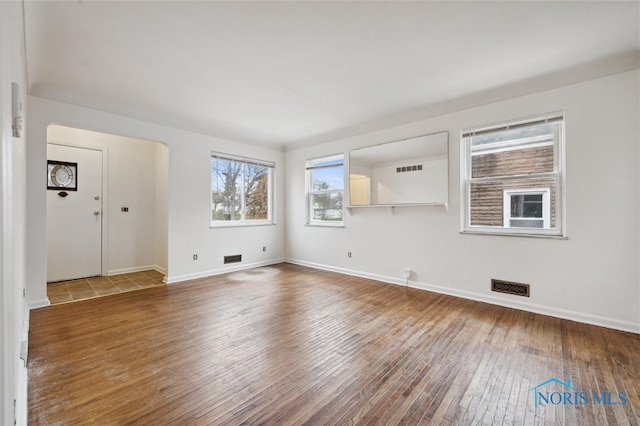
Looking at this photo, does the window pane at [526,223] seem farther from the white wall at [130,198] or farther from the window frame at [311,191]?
the white wall at [130,198]

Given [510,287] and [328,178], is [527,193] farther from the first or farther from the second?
[328,178]

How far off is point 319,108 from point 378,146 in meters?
1.19

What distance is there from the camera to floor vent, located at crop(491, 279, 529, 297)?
123 inches

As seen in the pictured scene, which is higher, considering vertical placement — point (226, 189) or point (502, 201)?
point (226, 189)

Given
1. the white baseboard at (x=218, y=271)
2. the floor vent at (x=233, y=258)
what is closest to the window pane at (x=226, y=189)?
the floor vent at (x=233, y=258)

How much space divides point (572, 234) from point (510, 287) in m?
0.84

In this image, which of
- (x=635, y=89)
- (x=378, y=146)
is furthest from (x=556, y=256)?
(x=378, y=146)

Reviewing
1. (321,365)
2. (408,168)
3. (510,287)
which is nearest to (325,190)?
(408,168)

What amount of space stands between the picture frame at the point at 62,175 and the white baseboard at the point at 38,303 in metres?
1.97

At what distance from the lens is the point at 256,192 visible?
560 cm

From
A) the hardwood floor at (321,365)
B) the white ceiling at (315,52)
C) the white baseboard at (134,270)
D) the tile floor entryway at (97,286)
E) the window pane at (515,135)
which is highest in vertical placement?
the white ceiling at (315,52)

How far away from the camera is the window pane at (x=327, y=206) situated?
16.9ft

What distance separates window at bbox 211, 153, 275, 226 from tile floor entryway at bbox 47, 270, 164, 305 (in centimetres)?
138

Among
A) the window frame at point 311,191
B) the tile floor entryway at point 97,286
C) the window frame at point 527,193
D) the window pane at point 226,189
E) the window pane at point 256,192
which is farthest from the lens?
the window pane at point 256,192
